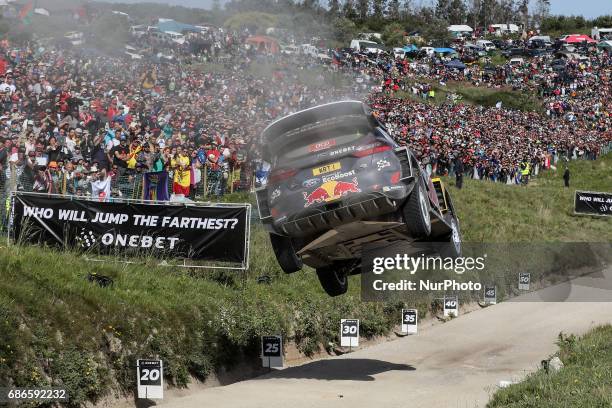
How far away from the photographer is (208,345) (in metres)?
21.5

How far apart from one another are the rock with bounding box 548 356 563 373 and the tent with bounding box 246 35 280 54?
8504 mm

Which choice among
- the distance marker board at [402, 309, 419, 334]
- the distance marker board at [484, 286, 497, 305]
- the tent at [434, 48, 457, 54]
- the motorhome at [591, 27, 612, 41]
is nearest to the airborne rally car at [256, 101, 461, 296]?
the distance marker board at [402, 309, 419, 334]

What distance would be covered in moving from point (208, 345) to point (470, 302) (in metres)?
14.8

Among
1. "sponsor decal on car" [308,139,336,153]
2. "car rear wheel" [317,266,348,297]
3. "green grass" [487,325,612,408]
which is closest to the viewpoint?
"green grass" [487,325,612,408]

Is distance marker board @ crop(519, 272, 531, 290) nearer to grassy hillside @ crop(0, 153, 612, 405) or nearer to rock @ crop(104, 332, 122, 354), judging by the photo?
grassy hillside @ crop(0, 153, 612, 405)

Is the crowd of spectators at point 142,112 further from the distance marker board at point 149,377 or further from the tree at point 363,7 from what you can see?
the tree at point 363,7

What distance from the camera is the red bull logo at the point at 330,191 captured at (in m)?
17.5

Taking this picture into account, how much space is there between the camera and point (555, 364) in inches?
800

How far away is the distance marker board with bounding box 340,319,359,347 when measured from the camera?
25.5 m

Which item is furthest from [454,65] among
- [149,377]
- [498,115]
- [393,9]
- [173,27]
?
[173,27]

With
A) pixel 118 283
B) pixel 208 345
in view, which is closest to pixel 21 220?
pixel 118 283

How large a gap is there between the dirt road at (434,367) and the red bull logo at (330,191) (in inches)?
154

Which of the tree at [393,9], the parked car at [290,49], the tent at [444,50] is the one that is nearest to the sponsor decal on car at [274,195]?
the parked car at [290,49]

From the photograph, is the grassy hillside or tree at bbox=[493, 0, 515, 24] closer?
the grassy hillside
